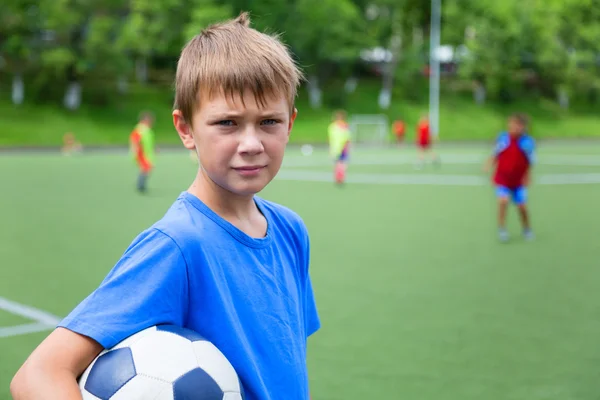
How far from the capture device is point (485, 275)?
841cm

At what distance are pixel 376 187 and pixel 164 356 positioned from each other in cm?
1731

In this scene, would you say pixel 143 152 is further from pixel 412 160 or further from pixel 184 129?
pixel 184 129

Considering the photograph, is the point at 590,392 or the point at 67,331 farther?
the point at 590,392

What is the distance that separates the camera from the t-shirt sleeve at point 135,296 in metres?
1.71

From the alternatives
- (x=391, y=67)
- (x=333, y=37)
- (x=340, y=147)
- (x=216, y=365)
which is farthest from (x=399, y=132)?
(x=216, y=365)

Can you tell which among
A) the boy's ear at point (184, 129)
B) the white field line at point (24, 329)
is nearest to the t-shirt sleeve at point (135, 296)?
the boy's ear at point (184, 129)

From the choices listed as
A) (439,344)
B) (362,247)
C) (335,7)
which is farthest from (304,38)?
(439,344)

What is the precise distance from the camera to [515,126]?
11039 mm

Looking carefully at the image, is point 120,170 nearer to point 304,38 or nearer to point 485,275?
point 485,275

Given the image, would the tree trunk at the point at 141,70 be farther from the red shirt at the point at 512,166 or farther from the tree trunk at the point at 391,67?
the red shirt at the point at 512,166

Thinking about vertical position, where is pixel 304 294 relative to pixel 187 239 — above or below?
below

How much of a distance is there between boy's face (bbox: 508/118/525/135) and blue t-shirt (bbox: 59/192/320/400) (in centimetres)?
942

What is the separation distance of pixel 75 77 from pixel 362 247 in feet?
127

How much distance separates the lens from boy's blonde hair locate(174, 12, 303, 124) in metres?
1.87
